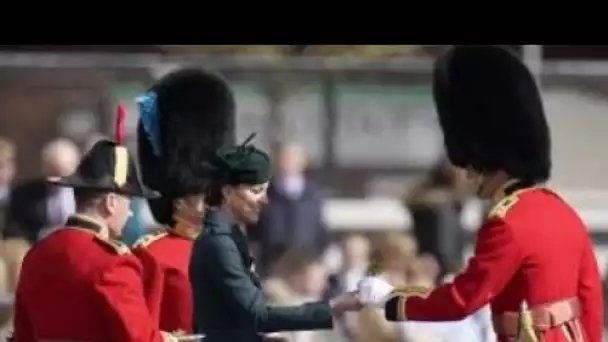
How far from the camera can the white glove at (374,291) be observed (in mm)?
3141

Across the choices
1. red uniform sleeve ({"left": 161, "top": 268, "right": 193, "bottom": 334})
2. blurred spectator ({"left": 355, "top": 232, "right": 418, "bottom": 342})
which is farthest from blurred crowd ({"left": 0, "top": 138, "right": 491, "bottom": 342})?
red uniform sleeve ({"left": 161, "top": 268, "right": 193, "bottom": 334})

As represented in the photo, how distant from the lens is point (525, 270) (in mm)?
3072

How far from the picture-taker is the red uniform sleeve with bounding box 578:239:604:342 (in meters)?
3.11

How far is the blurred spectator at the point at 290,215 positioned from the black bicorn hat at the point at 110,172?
8.7 inches

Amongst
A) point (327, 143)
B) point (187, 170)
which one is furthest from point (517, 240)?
point (187, 170)

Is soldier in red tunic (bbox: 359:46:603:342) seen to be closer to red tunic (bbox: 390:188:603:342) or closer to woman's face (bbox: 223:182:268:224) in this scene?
red tunic (bbox: 390:188:603:342)

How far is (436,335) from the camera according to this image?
3154 mm

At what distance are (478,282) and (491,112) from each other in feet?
1.09

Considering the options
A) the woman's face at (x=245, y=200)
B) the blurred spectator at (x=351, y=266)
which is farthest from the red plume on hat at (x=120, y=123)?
the blurred spectator at (x=351, y=266)

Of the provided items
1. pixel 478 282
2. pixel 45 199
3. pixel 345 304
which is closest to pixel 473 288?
pixel 478 282
